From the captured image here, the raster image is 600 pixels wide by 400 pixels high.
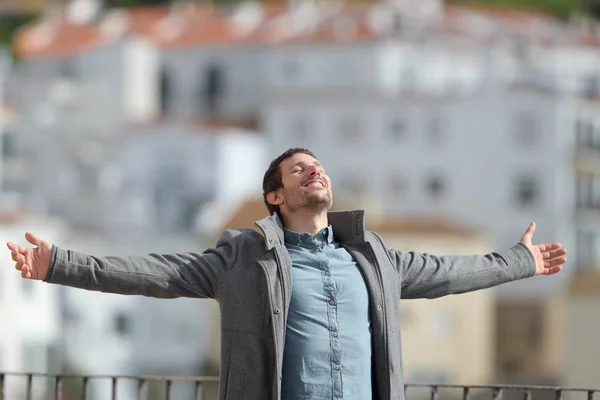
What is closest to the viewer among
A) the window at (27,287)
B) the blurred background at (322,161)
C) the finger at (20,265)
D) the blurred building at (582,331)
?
the finger at (20,265)

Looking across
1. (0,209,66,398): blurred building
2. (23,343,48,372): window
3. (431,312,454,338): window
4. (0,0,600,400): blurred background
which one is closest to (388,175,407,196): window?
(0,0,600,400): blurred background

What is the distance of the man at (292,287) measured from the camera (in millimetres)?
6508

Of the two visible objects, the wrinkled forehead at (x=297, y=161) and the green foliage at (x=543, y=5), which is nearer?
the wrinkled forehead at (x=297, y=161)

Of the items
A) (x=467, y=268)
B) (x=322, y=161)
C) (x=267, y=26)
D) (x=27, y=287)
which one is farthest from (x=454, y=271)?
(x=267, y=26)

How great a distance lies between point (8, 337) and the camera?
5588 cm

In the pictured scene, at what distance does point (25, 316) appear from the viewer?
5669cm

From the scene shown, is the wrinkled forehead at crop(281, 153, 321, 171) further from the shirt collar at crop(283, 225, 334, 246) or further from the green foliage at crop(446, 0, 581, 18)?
the green foliage at crop(446, 0, 581, 18)

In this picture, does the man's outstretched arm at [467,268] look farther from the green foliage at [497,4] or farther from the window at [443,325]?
the green foliage at [497,4]

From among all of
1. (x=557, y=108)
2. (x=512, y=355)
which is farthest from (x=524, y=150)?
(x=512, y=355)

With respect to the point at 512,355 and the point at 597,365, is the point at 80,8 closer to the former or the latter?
the point at 512,355

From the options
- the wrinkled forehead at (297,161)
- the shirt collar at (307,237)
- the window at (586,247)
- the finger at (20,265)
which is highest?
the window at (586,247)

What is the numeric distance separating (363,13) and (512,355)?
18.2m

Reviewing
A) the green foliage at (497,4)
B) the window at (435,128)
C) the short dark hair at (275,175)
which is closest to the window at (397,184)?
the window at (435,128)

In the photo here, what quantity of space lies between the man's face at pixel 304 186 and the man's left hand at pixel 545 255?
0.95 metres
